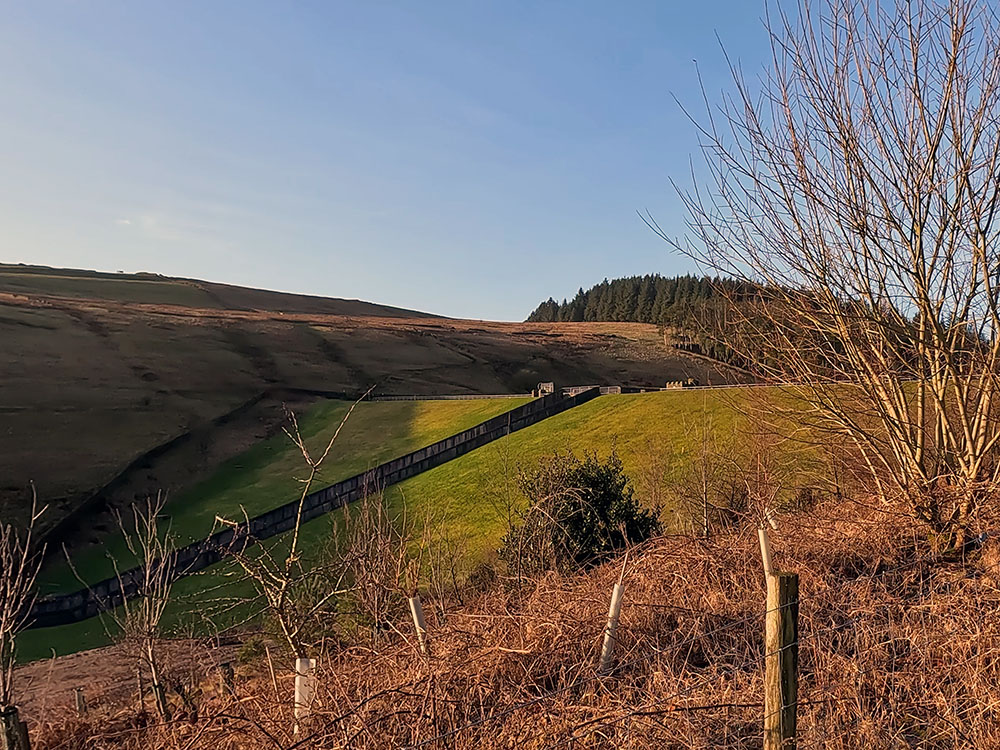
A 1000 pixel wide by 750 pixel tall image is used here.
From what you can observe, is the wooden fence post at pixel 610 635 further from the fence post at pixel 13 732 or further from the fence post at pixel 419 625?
the fence post at pixel 13 732

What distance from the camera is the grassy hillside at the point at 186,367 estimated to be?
32125 mm

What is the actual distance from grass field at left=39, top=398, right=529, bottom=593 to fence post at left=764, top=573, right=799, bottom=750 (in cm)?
2216

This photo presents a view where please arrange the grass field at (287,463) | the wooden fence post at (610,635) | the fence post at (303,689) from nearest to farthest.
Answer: the fence post at (303,689), the wooden fence post at (610,635), the grass field at (287,463)

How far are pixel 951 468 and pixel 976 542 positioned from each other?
751 mm

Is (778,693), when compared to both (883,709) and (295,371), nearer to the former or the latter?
(883,709)

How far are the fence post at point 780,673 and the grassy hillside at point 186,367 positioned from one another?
1560 cm

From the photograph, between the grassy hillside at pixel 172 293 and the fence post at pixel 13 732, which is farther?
the grassy hillside at pixel 172 293

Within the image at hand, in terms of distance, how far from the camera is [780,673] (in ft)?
10.8

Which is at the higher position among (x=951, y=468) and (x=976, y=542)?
(x=951, y=468)

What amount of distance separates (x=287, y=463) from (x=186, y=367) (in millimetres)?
18336

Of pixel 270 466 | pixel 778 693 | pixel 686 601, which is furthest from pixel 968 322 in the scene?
pixel 270 466

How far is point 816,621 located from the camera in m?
5.81

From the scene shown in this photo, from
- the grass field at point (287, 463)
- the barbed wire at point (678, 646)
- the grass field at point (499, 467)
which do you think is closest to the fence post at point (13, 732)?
the barbed wire at point (678, 646)

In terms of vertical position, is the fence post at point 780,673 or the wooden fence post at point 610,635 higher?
the fence post at point 780,673
